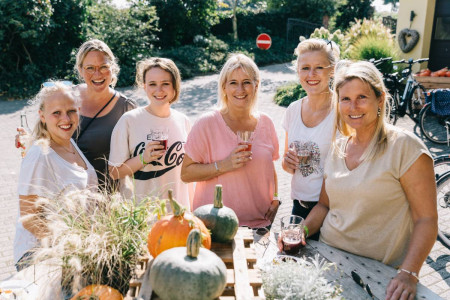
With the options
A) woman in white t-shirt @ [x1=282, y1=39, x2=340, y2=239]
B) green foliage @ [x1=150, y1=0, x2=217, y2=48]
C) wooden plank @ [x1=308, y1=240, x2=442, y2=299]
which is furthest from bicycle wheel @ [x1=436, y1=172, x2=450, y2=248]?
green foliage @ [x1=150, y1=0, x2=217, y2=48]

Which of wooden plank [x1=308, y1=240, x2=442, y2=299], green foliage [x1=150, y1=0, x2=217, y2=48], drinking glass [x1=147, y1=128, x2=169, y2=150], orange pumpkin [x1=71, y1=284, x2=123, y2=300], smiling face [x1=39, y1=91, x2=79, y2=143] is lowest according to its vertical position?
wooden plank [x1=308, y1=240, x2=442, y2=299]

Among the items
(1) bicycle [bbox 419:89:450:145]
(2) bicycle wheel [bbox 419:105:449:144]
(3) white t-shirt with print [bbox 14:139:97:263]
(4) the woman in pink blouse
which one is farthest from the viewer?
(2) bicycle wheel [bbox 419:105:449:144]

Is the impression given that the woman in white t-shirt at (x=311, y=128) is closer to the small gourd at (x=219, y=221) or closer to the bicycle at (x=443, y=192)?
the small gourd at (x=219, y=221)

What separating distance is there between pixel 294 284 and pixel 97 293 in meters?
0.84

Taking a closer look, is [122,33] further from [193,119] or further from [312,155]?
[312,155]

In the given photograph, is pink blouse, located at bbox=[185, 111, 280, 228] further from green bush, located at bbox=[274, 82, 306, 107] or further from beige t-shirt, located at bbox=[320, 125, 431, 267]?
green bush, located at bbox=[274, 82, 306, 107]

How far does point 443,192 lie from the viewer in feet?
16.2

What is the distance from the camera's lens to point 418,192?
6.97 feet

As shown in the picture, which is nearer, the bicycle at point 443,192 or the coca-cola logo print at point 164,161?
the coca-cola logo print at point 164,161

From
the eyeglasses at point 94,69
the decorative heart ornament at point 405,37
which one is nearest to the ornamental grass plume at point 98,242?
the eyeglasses at point 94,69

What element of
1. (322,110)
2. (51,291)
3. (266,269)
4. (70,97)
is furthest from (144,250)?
(322,110)

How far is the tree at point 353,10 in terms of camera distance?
26.3 meters

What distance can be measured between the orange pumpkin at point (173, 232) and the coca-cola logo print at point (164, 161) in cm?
163

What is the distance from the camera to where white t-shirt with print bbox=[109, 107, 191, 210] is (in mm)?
3268
